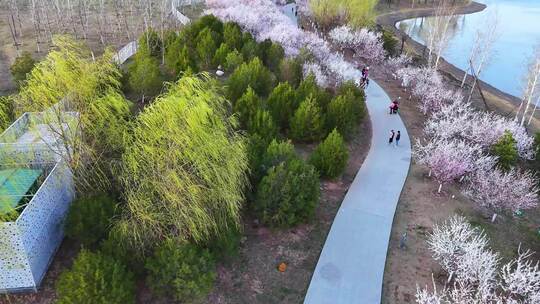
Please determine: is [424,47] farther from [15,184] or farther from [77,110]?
[15,184]

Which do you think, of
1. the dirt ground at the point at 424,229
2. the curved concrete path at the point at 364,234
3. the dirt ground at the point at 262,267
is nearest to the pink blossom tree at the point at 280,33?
the curved concrete path at the point at 364,234

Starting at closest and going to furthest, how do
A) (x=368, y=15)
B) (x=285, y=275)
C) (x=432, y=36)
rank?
(x=285, y=275) → (x=432, y=36) → (x=368, y=15)

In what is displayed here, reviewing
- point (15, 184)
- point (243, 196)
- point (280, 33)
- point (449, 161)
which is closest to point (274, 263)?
point (243, 196)

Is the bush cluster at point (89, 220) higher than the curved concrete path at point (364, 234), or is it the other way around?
the bush cluster at point (89, 220)

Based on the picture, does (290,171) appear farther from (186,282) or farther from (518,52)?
(518,52)

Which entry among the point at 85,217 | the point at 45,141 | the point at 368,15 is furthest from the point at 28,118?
the point at 368,15

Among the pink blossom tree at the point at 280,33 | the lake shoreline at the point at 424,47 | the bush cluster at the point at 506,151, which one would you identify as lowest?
the lake shoreline at the point at 424,47

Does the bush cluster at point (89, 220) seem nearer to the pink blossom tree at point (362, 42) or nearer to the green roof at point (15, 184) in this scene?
the green roof at point (15, 184)
